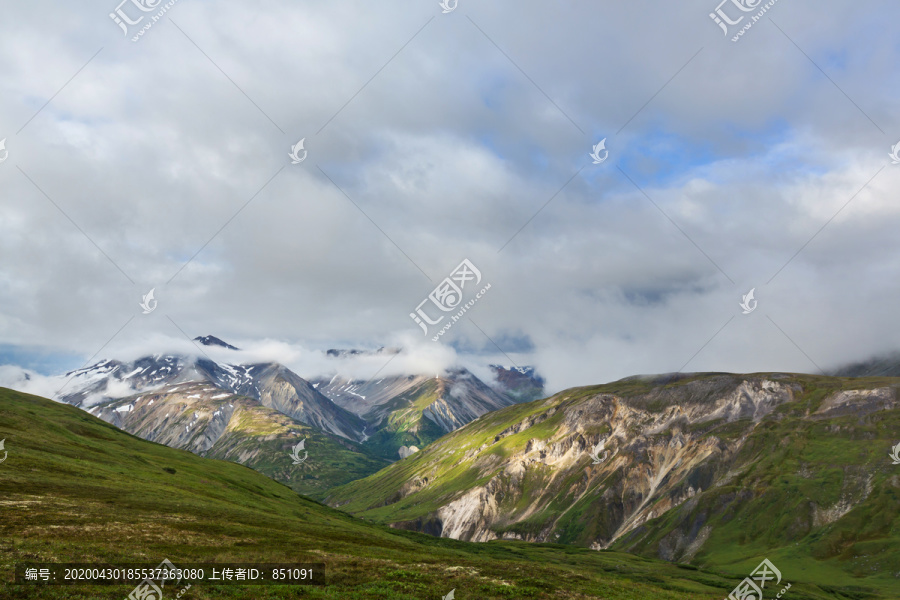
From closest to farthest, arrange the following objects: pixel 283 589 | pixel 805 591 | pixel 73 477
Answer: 1. pixel 283 589
2. pixel 73 477
3. pixel 805 591

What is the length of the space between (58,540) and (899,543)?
220861 mm

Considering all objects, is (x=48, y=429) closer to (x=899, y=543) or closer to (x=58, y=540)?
(x=58, y=540)

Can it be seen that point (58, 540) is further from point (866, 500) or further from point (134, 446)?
point (866, 500)

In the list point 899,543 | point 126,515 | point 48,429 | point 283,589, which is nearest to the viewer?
point 283,589

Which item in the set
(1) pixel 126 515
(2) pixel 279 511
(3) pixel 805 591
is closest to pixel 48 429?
(2) pixel 279 511

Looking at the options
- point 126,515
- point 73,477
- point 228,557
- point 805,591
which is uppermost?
point 73,477

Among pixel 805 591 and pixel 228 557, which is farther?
pixel 805 591

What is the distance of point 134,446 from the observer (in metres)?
144

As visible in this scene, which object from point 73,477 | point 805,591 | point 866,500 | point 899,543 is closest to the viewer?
point 73,477

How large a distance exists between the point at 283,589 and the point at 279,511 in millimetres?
74522

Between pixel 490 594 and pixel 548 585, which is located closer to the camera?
pixel 490 594

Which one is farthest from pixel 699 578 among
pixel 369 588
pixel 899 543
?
pixel 369 588

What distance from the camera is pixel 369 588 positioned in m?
44.3

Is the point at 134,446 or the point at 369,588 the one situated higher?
the point at 134,446
